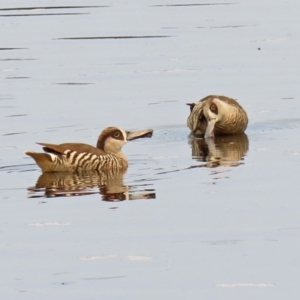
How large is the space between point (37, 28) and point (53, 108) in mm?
9393

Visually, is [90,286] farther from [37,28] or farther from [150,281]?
[37,28]

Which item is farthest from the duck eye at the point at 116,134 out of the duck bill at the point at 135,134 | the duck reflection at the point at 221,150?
the duck reflection at the point at 221,150

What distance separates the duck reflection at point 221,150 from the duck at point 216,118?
0.40 ft

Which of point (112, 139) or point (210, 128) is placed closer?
point (112, 139)

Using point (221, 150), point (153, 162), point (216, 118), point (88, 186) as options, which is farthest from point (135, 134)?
point (216, 118)

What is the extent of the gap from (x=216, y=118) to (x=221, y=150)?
53.5 inches

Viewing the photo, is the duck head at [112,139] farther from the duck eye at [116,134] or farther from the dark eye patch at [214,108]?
the dark eye patch at [214,108]

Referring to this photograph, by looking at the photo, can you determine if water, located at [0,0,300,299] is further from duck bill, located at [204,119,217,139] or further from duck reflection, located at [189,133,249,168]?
duck bill, located at [204,119,217,139]

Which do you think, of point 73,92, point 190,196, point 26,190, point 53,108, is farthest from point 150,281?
point 73,92

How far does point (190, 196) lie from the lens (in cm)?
1261

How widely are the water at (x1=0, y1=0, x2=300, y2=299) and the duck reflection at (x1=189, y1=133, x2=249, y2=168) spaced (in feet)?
0.09

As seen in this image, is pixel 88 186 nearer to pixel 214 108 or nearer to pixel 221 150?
pixel 221 150

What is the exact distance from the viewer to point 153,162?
48.6 feet

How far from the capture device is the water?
9.90 m
